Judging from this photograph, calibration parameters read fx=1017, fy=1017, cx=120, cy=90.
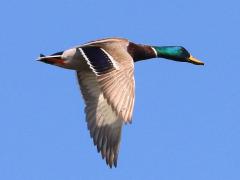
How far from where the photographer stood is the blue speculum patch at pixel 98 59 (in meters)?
14.8

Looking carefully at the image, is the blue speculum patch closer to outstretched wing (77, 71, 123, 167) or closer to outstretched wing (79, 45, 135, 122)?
outstretched wing (79, 45, 135, 122)

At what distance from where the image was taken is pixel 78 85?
17.3m

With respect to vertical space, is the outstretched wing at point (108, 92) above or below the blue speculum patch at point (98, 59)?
below

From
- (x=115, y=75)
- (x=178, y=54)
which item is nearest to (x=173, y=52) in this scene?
(x=178, y=54)

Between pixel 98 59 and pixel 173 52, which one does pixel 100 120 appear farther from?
pixel 173 52

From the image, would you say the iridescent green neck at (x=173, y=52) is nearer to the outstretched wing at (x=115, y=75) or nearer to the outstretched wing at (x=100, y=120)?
the outstretched wing at (x=100, y=120)

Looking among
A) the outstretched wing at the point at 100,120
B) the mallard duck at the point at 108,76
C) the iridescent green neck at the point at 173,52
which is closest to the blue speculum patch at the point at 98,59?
the mallard duck at the point at 108,76

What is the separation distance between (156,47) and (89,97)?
1442mm

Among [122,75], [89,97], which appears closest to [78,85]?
[89,97]

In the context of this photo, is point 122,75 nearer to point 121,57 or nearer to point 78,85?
point 121,57

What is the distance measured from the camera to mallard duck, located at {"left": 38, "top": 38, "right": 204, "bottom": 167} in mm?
14352

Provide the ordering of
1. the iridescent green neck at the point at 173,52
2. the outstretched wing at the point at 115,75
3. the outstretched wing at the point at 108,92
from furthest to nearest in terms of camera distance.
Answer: the iridescent green neck at the point at 173,52 → the outstretched wing at the point at 108,92 → the outstretched wing at the point at 115,75

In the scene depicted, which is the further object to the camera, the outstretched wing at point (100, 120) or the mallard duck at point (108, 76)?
the outstretched wing at point (100, 120)

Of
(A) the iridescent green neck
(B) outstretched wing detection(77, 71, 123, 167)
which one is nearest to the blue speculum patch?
(B) outstretched wing detection(77, 71, 123, 167)
